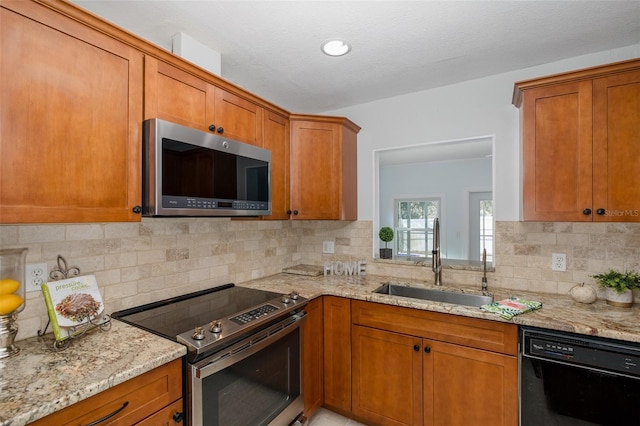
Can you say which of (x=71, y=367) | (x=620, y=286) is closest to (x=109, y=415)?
(x=71, y=367)

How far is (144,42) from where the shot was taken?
4.70 ft

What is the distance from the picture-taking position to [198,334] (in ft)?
4.42

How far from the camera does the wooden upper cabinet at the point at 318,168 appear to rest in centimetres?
249

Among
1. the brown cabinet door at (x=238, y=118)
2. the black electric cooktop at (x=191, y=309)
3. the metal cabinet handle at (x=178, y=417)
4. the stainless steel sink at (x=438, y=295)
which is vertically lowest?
the metal cabinet handle at (x=178, y=417)

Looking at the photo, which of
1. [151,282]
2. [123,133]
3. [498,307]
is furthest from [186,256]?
[498,307]

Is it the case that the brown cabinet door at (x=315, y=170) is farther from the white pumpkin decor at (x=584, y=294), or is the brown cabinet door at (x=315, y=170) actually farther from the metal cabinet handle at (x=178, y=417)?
the white pumpkin decor at (x=584, y=294)

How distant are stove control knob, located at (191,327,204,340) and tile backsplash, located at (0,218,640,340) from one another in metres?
0.60

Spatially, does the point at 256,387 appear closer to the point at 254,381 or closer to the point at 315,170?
the point at 254,381

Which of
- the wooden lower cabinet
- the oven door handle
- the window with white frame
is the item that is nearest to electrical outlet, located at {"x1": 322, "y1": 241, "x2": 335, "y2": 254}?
the wooden lower cabinet

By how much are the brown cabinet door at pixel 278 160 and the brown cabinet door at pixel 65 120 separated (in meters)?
0.94

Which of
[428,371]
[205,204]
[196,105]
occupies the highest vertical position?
[196,105]

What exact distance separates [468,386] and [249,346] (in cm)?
125

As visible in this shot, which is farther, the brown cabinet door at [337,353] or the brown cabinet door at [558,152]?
the brown cabinet door at [337,353]

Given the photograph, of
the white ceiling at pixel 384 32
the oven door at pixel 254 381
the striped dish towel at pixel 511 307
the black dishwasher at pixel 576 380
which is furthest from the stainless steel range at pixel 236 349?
the white ceiling at pixel 384 32
